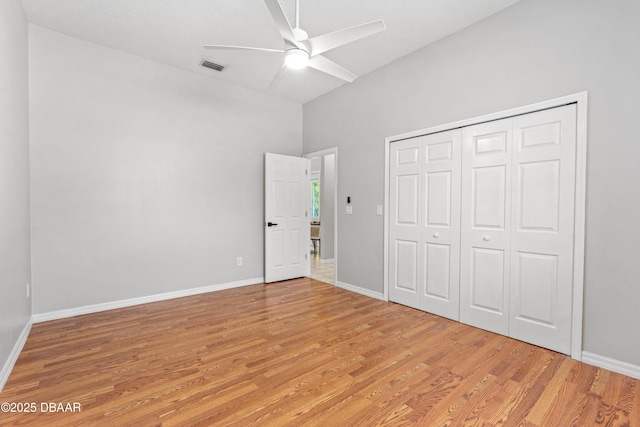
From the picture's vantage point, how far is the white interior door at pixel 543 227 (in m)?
2.42

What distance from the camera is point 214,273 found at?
4336 millimetres

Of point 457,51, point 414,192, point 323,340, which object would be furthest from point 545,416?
point 457,51

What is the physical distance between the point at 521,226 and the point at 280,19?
2650 mm

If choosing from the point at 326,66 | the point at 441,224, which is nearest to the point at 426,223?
the point at 441,224

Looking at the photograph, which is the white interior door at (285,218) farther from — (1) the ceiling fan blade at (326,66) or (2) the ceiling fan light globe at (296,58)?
(2) the ceiling fan light globe at (296,58)

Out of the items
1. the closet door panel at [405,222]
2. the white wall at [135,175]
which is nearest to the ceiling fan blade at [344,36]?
the closet door panel at [405,222]

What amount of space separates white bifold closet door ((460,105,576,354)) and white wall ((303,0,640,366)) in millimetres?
158

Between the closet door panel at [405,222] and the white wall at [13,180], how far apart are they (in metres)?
3.62

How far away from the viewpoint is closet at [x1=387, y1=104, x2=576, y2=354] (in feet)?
8.11

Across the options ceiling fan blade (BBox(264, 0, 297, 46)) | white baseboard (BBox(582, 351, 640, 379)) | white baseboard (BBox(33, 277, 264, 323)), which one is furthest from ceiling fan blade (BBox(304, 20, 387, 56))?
white baseboard (BBox(33, 277, 264, 323))

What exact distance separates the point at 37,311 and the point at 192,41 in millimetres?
3384

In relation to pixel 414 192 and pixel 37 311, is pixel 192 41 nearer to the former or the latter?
pixel 414 192

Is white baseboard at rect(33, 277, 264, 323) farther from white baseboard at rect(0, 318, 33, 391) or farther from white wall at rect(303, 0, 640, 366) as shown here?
white wall at rect(303, 0, 640, 366)

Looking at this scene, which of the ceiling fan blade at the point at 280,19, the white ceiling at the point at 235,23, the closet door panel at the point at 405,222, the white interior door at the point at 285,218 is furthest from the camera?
the white interior door at the point at 285,218
